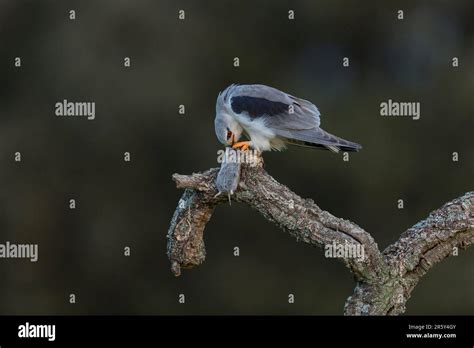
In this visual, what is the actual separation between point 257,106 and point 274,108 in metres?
0.14

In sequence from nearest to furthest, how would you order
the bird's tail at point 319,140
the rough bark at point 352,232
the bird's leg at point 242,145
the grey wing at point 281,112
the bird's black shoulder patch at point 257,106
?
the rough bark at point 352,232 → the bird's tail at point 319,140 → the bird's leg at point 242,145 → the grey wing at point 281,112 → the bird's black shoulder patch at point 257,106

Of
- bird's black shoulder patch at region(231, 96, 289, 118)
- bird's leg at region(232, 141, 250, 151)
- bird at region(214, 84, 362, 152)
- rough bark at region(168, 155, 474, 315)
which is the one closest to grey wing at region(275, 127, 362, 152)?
bird at region(214, 84, 362, 152)

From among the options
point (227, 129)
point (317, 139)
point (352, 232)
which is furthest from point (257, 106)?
point (352, 232)

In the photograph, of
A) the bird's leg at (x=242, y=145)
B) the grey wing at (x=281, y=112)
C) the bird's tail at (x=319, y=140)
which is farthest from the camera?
the grey wing at (x=281, y=112)

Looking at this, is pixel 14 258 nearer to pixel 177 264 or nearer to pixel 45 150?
pixel 45 150

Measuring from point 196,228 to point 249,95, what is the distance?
1.45m

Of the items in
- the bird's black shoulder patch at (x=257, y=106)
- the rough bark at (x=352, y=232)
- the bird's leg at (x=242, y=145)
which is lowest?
A: the rough bark at (x=352, y=232)

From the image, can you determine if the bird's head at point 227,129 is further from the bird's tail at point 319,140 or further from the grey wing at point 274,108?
the bird's tail at point 319,140

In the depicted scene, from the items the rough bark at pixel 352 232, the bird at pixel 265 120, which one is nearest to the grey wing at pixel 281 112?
the bird at pixel 265 120

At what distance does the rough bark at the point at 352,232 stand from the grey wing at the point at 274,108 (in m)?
0.86

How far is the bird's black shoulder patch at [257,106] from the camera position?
22.9 ft
